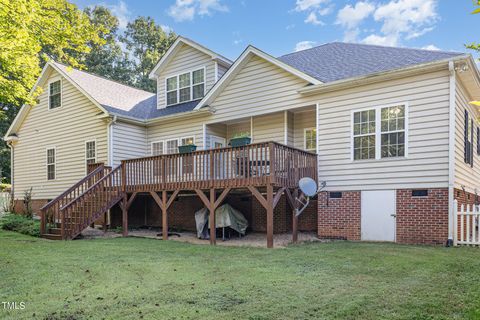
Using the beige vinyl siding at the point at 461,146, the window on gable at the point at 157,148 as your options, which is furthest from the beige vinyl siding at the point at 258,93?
the beige vinyl siding at the point at 461,146

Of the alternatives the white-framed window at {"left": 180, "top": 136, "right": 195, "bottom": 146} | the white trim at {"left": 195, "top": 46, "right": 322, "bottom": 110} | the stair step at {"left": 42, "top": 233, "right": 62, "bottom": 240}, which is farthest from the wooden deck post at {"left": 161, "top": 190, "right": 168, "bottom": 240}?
the white trim at {"left": 195, "top": 46, "right": 322, "bottom": 110}

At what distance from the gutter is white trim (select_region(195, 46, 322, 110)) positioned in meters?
0.26

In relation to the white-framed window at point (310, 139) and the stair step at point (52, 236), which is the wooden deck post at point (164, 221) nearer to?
the stair step at point (52, 236)

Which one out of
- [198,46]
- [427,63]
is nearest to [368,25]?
[198,46]

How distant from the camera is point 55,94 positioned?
53.9 feet

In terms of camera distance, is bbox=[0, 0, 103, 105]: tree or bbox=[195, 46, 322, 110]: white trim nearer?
bbox=[0, 0, 103, 105]: tree

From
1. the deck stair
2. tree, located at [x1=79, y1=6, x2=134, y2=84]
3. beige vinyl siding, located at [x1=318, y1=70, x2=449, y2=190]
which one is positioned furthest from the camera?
tree, located at [x1=79, y1=6, x2=134, y2=84]

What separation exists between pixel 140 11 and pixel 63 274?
33.3 m

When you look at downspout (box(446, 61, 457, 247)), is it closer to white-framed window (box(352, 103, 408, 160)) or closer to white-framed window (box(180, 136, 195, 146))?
white-framed window (box(352, 103, 408, 160))

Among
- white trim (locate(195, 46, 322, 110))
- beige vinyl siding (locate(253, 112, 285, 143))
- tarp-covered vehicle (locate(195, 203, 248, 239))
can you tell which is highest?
white trim (locate(195, 46, 322, 110))

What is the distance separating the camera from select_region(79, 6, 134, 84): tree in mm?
32125

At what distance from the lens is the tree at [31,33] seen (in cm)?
802

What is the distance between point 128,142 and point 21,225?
485cm

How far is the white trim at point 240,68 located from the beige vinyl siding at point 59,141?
478 cm
